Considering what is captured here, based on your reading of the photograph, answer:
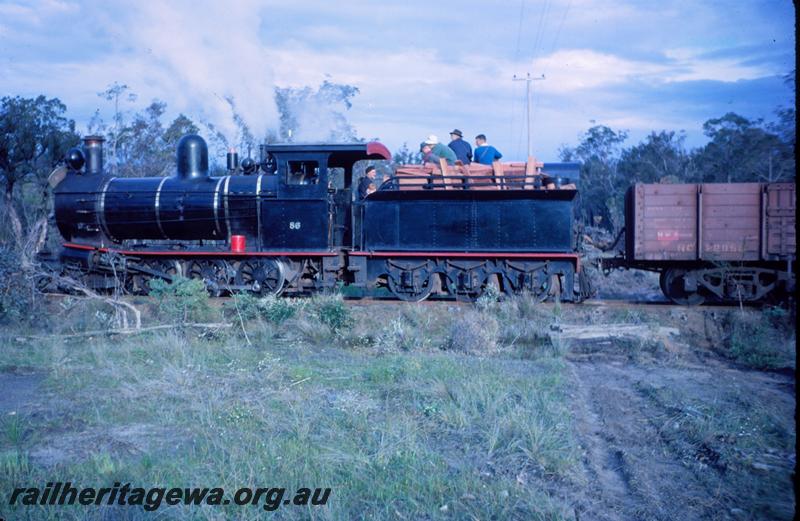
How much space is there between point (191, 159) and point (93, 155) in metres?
2.44

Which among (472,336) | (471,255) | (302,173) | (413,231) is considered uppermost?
(302,173)

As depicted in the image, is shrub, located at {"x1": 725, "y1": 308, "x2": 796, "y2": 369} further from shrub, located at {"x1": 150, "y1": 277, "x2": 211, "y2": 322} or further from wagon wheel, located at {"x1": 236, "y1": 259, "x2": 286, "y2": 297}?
wagon wheel, located at {"x1": 236, "y1": 259, "x2": 286, "y2": 297}

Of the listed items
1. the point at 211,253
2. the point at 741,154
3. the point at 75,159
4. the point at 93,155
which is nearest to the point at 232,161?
the point at 211,253

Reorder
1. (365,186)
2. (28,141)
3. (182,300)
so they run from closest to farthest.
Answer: (182,300) → (365,186) → (28,141)

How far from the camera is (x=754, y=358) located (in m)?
8.47

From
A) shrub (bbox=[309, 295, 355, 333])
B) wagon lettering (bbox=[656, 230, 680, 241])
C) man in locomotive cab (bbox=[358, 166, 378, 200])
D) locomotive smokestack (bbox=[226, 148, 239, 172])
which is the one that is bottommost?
shrub (bbox=[309, 295, 355, 333])

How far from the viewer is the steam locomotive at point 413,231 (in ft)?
41.5

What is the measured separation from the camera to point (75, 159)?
46.2 feet

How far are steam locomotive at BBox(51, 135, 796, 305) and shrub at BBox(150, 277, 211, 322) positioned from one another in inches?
82.3

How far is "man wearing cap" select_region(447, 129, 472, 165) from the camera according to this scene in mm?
14273

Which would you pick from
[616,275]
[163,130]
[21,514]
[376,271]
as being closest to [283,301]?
[376,271]

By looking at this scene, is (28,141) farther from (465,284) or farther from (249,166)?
(465,284)

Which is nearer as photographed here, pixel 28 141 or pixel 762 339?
pixel 762 339

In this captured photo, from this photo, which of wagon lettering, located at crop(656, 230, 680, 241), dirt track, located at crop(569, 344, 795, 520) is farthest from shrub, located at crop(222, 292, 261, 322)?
wagon lettering, located at crop(656, 230, 680, 241)
